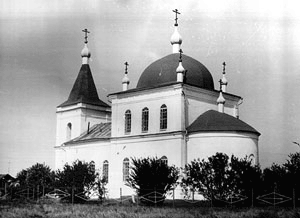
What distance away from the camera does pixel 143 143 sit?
36.8 m

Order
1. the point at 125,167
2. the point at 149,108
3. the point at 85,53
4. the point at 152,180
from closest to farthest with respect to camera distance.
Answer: the point at 152,180
the point at 149,108
the point at 125,167
the point at 85,53

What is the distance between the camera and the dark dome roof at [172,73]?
36938mm

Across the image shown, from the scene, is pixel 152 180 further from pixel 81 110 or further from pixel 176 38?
pixel 81 110

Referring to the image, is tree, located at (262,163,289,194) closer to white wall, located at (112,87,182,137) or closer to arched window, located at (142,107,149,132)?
white wall, located at (112,87,182,137)

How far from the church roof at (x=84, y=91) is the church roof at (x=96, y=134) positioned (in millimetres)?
2357

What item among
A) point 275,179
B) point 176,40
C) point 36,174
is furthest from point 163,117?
point 36,174

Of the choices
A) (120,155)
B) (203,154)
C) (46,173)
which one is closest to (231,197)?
(203,154)

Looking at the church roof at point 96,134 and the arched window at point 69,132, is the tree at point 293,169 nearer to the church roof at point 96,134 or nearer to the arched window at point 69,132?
the church roof at point 96,134

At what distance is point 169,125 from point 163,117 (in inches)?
36.1

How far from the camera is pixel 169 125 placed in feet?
116

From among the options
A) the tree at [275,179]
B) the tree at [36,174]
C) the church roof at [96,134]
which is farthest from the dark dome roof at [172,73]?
the tree at [36,174]

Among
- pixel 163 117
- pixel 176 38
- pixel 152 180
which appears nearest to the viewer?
pixel 152 180

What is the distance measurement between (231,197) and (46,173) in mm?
23544

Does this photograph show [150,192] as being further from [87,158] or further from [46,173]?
[46,173]
